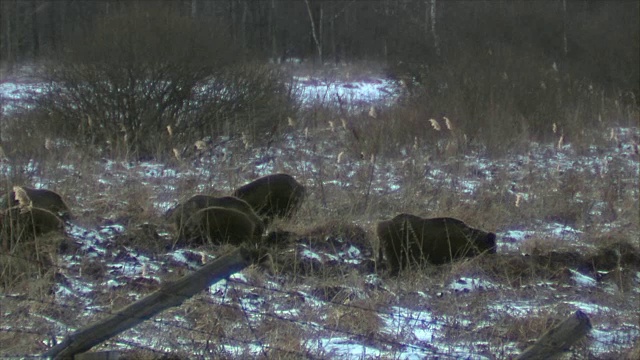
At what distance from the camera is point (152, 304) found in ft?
11.7

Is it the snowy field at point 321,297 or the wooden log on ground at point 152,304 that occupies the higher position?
the wooden log on ground at point 152,304

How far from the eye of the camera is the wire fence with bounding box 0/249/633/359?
4531 millimetres

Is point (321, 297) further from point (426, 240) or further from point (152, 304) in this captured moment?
point (152, 304)

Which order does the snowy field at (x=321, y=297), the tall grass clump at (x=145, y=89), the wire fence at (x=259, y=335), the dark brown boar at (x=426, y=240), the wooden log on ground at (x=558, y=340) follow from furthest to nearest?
the tall grass clump at (x=145, y=89)
the dark brown boar at (x=426, y=240)
the snowy field at (x=321, y=297)
the wire fence at (x=259, y=335)
the wooden log on ground at (x=558, y=340)

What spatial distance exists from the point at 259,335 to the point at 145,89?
23.7ft

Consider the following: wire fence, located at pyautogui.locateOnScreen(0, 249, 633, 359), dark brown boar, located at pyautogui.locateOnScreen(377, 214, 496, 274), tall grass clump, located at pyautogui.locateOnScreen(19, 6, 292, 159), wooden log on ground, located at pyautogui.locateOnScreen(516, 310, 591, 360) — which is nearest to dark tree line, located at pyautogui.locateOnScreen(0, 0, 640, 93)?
tall grass clump, located at pyautogui.locateOnScreen(19, 6, 292, 159)

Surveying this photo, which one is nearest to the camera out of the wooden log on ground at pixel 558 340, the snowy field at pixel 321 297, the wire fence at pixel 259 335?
the wooden log on ground at pixel 558 340

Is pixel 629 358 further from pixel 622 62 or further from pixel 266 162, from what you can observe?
pixel 622 62

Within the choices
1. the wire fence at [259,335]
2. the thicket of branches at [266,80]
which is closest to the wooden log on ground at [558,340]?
the wire fence at [259,335]

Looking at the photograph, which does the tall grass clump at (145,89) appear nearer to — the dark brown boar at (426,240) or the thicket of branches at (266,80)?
the thicket of branches at (266,80)

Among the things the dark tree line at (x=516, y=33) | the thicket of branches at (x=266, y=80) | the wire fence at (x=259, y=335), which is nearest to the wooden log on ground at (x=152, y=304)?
the wire fence at (x=259, y=335)

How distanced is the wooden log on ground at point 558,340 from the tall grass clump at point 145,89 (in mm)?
7910

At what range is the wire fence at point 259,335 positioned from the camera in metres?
4.53

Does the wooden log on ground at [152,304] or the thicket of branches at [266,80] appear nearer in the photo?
the wooden log on ground at [152,304]
